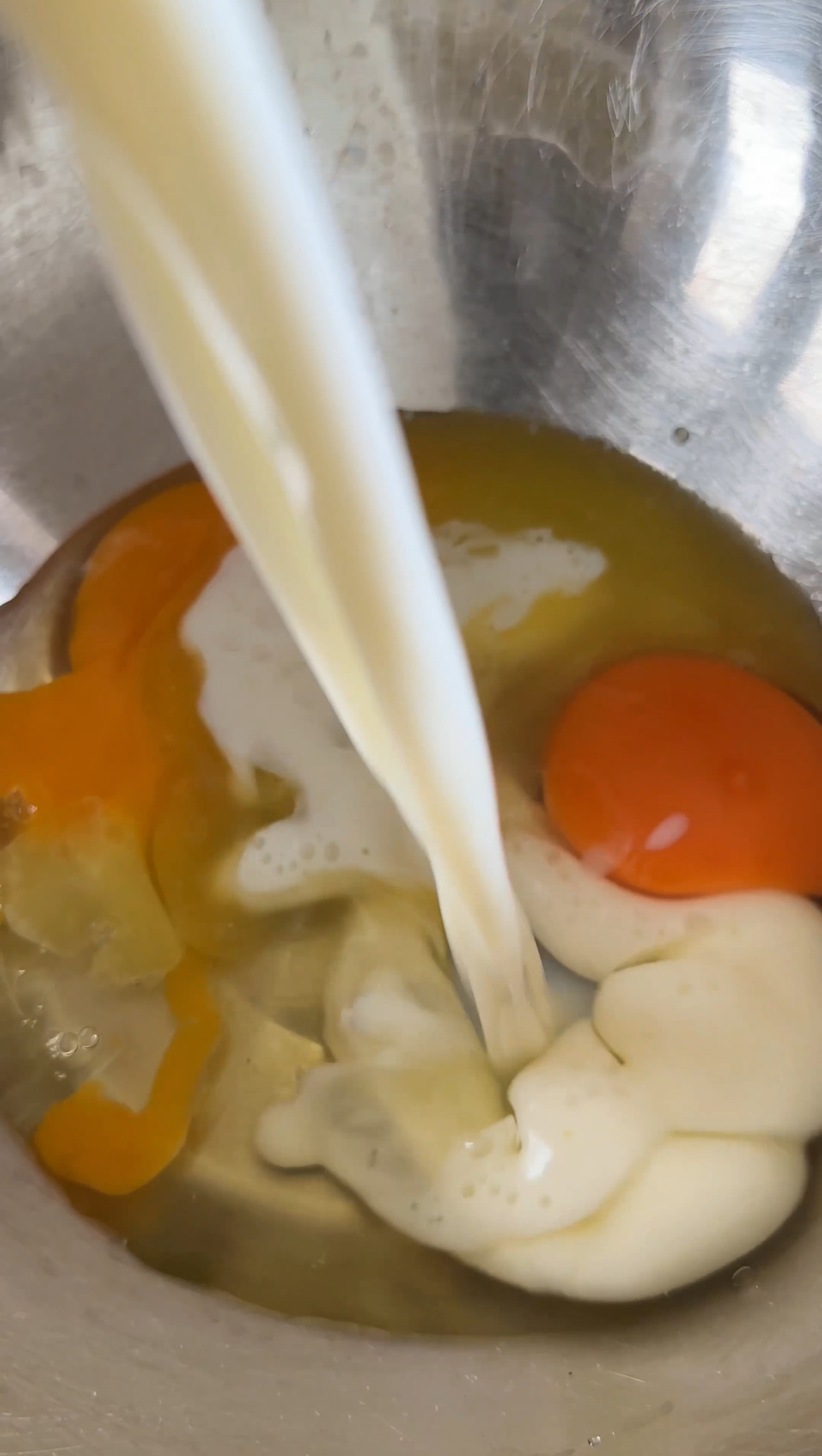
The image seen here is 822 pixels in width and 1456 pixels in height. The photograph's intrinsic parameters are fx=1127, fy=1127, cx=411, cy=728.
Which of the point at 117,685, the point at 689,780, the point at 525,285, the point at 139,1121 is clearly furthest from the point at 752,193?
the point at 139,1121

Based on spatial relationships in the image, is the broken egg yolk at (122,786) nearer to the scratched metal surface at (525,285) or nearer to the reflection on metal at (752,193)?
the scratched metal surface at (525,285)

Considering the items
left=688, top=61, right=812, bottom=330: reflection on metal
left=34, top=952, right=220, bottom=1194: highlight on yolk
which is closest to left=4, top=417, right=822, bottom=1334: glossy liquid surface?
left=34, top=952, right=220, bottom=1194: highlight on yolk

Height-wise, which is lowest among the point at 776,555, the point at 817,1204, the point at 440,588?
the point at 817,1204

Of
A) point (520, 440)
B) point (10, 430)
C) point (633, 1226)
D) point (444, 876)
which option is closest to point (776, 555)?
point (520, 440)

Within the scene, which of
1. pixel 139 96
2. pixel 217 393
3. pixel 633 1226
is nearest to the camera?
pixel 139 96

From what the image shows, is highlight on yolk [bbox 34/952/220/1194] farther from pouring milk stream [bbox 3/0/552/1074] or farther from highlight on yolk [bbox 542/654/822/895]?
highlight on yolk [bbox 542/654/822/895]

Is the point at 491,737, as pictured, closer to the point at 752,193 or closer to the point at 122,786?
the point at 122,786

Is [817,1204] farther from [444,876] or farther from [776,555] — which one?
[776,555]
